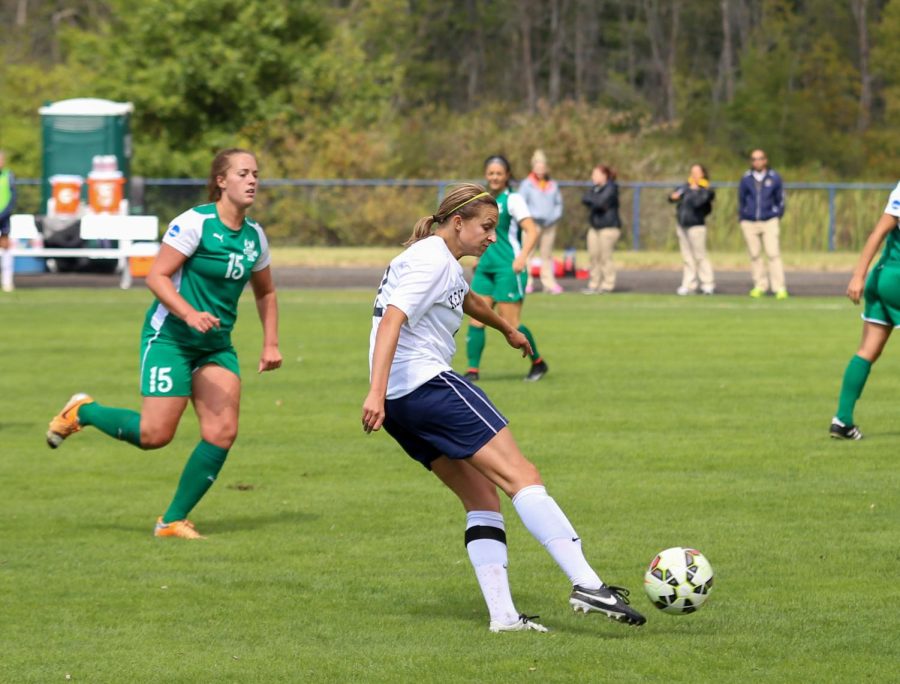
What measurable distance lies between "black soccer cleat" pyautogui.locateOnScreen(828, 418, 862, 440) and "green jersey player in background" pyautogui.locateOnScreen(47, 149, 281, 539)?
456 cm

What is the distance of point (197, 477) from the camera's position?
8641 millimetres

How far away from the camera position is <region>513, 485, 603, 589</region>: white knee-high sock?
629 centimetres

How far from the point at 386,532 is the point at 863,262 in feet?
12.4

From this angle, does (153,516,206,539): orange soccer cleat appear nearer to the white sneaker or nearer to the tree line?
the white sneaker

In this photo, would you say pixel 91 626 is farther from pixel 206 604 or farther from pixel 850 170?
pixel 850 170

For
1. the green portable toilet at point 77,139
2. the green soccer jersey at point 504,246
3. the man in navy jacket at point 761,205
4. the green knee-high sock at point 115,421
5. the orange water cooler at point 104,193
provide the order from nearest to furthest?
the green knee-high sock at point 115,421, the green soccer jersey at point 504,246, the man in navy jacket at point 761,205, the orange water cooler at point 104,193, the green portable toilet at point 77,139

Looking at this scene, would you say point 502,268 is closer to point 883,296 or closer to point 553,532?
point 883,296

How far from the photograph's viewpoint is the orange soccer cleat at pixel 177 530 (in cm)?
861

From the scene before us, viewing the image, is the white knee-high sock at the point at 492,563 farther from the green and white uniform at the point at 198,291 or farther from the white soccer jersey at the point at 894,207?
the white soccer jersey at the point at 894,207

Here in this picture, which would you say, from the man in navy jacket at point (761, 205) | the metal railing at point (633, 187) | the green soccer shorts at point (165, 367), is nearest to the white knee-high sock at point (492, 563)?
Result: the green soccer shorts at point (165, 367)

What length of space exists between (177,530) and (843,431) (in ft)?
16.7

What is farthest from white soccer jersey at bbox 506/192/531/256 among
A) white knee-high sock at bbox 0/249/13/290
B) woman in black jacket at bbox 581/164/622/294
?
white knee-high sock at bbox 0/249/13/290

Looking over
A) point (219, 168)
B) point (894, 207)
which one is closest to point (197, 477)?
point (219, 168)

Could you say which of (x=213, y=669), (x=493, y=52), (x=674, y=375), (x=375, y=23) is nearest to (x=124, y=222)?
(x=674, y=375)
